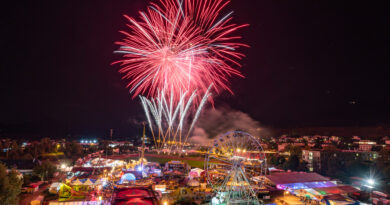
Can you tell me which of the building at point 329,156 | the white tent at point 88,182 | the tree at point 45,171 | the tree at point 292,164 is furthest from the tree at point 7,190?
the building at point 329,156

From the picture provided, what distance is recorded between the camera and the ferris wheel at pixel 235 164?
10.2 meters

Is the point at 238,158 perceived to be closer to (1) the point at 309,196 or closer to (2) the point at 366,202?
(1) the point at 309,196

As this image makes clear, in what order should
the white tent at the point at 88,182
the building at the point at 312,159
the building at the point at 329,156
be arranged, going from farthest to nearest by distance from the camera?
the building at the point at 312,159 → the building at the point at 329,156 → the white tent at the point at 88,182

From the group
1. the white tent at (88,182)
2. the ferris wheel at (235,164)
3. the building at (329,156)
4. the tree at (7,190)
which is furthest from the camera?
the building at (329,156)

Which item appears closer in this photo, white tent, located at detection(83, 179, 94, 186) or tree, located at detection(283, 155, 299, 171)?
white tent, located at detection(83, 179, 94, 186)

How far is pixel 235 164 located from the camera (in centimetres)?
1019

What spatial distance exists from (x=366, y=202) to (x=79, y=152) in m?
39.5

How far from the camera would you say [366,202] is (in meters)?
11.6

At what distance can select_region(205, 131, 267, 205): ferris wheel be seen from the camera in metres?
10.2

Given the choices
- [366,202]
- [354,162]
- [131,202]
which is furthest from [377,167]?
[131,202]

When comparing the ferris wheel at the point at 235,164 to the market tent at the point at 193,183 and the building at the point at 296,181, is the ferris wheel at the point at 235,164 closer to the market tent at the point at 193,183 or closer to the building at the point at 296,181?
the market tent at the point at 193,183

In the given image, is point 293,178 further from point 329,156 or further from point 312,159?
point 312,159

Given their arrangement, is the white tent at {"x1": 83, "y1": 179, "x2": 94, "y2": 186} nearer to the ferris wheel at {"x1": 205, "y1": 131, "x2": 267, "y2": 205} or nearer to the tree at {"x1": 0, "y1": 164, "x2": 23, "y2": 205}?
the tree at {"x1": 0, "y1": 164, "x2": 23, "y2": 205}

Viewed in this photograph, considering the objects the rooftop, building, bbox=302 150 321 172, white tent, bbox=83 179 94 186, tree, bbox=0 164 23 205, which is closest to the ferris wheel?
the rooftop
